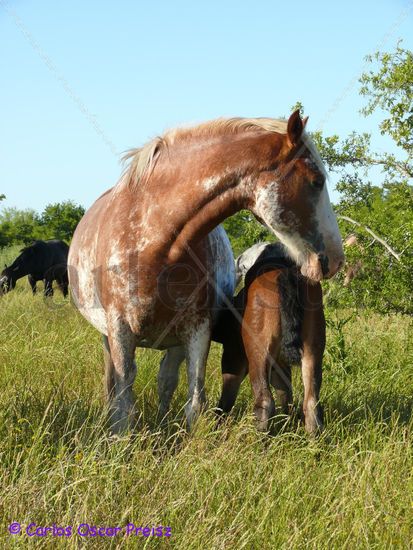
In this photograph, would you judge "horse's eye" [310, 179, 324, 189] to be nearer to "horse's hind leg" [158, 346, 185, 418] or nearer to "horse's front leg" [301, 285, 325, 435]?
"horse's front leg" [301, 285, 325, 435]

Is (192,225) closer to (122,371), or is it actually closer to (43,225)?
(122,371)

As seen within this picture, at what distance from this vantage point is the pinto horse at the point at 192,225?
3.59 m

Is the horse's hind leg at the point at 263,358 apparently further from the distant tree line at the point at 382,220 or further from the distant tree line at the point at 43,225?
the distant tree line at the point at 43,225

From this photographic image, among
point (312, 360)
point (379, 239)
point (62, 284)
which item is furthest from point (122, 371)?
point (62, 284)

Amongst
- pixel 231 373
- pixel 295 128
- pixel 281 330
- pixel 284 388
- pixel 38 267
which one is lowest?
pixel 284 388

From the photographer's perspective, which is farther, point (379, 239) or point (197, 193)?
point (379, 239)

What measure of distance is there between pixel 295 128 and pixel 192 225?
811 millimetres

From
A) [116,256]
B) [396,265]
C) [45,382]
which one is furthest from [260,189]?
[396,265]

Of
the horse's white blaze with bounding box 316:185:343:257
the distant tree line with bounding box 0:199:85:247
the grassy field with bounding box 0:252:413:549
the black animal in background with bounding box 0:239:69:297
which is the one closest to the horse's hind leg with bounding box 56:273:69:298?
the black animal in background with bounding box 0:239:69:297

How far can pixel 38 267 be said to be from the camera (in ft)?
51.5

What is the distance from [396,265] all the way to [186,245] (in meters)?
3.18

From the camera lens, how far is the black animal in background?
15180mm

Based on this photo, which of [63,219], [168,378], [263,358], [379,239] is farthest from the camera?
[63,219]

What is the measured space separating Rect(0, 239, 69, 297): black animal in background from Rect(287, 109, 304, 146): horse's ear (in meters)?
12.0
